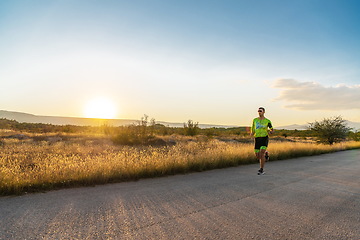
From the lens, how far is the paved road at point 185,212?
325cm

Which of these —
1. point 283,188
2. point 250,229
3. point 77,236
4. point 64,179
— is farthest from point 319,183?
point 64,179

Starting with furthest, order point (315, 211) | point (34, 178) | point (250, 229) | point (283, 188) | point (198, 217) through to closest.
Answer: point (283, 188), point (34, 178), point (315, 211), point (198, 217), point (250, 229)

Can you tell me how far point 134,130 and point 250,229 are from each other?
Result: 18458 mm

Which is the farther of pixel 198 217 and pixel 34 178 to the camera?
pixel 34 178

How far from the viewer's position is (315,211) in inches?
169

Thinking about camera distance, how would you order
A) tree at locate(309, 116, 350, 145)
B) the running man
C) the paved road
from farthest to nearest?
tree at locate(309, 116, 350, 145)
the running man
the paved road

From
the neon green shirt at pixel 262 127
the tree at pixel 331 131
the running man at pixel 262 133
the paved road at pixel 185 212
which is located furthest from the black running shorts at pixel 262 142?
the tree at pixel 331 131

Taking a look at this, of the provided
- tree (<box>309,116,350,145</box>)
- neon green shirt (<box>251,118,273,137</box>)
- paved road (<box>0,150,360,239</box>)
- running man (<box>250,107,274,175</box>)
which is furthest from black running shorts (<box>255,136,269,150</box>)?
tree (<box>309,116,350,145</box>)

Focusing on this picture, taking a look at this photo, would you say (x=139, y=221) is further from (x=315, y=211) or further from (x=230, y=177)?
(x=230, y=177)

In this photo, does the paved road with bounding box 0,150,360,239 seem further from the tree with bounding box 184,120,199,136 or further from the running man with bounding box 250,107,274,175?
the tree with bounding box 184,120,199,136

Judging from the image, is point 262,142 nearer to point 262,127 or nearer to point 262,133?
point 262,133

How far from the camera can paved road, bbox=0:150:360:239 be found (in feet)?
10.6

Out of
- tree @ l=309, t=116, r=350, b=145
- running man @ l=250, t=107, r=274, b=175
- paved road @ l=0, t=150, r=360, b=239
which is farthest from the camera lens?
tree @ l=309, t=116, r=350, b=145

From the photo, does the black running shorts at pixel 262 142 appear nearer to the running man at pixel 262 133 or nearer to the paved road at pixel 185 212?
the running man at pixel 262 133
